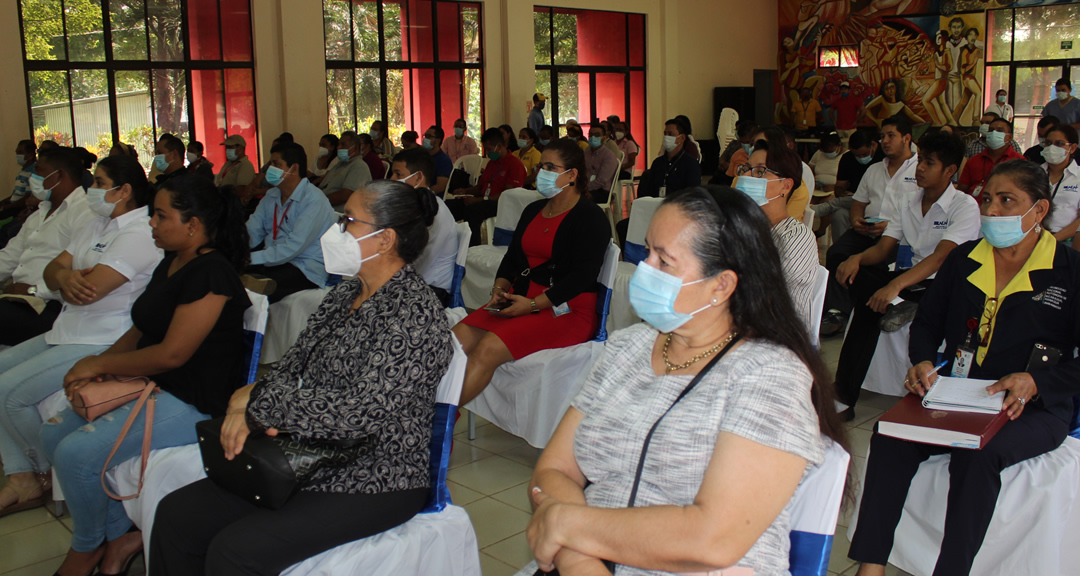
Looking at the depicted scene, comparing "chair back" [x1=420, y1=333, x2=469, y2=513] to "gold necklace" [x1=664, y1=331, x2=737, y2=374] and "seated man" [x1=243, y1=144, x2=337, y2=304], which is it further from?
"seated man" [x1=243, y1=144, x2=337, y2=304]

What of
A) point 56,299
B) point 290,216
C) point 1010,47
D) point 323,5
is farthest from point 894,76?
point 56,299

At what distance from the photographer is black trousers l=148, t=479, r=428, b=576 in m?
1.81

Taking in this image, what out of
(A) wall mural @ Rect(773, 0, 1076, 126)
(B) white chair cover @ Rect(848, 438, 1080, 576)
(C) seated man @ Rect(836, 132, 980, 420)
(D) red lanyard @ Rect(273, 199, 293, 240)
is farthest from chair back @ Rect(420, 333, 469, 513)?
(A) wall mural @ Rect(773, 0, 1076, 126)

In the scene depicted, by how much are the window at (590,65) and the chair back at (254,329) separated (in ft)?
42.2

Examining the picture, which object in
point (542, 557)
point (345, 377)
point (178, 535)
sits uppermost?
point (345, 377)

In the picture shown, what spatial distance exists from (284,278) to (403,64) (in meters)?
9.36

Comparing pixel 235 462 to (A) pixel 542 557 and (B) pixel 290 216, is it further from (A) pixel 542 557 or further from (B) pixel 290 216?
(B) pixel 290 216

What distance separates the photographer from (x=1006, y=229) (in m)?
2.53

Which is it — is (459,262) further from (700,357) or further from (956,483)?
(700,357)

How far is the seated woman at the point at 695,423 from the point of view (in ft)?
4.47

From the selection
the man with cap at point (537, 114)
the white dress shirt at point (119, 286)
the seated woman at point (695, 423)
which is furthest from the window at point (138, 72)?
the seated woman at point (695, 423)

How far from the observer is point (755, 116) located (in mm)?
17672

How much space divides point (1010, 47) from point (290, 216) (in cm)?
1491

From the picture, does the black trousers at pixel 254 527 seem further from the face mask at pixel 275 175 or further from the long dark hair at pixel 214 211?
the face mask at pixel 275 175
